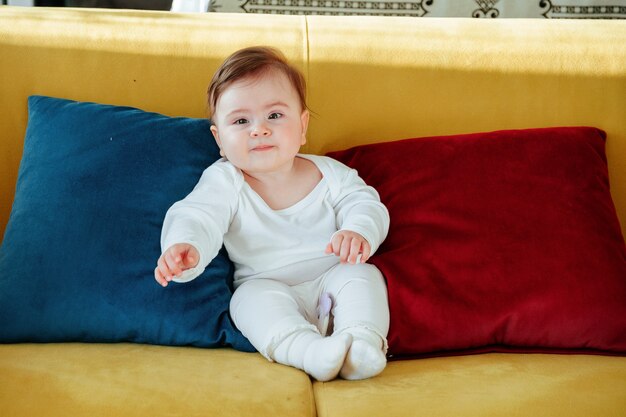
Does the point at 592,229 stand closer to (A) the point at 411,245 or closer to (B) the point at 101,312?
(A) the point at 411,245

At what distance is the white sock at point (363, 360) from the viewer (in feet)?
4.34

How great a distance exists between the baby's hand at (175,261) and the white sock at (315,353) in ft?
0.78

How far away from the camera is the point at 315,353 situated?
4.38 feet

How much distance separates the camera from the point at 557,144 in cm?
174

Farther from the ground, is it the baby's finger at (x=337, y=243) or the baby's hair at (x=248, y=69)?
the baby's hair at (x=248, y=69)

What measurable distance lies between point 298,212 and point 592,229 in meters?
0.66

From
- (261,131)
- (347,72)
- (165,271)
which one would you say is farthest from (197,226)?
(347,72)

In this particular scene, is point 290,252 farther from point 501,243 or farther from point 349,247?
point 501,243

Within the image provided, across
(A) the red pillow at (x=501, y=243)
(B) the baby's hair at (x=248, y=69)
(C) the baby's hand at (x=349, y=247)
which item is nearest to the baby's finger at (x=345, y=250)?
(C) the baby's hand at (x=349, y=247)

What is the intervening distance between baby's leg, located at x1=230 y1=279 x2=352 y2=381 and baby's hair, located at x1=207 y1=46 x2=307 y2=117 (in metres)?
0.44

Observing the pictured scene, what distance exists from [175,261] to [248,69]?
0.49 metres

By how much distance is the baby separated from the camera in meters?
1.44

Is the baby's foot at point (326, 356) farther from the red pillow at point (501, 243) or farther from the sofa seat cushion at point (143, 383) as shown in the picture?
the red pillow at point (501, 243)

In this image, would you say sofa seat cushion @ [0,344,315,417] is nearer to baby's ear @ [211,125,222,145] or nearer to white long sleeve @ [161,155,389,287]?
white long sleeve @ [161,155,389,287]
